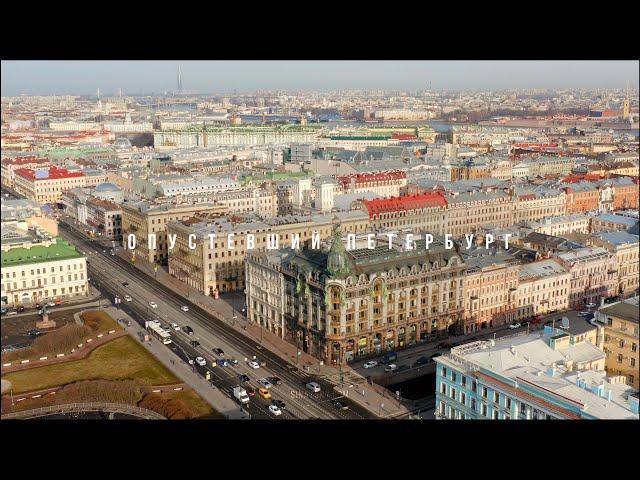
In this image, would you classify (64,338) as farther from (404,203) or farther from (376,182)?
(376,182)

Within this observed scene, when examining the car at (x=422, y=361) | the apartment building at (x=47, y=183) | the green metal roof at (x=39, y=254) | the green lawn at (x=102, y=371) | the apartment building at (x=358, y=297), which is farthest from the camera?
the apartment building at (x=47, y=183)

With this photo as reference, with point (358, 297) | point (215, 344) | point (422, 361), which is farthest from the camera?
point (215, 344)

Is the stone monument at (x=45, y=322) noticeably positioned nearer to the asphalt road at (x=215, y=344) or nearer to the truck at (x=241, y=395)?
the asphalt road at (x=215, y=344)

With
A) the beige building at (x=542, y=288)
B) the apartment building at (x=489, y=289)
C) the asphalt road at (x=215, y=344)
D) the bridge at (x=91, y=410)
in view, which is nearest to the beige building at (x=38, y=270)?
the asphalt road at (x=215, y=344)

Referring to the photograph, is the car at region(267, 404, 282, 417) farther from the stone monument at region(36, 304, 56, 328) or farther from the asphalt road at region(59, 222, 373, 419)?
the stone monument at region(36, 304, 56, 328)

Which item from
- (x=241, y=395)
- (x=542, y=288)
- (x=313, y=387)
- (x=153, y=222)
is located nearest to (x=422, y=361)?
(x=313, y=387)

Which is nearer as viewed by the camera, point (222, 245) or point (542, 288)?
point (542, 288)
